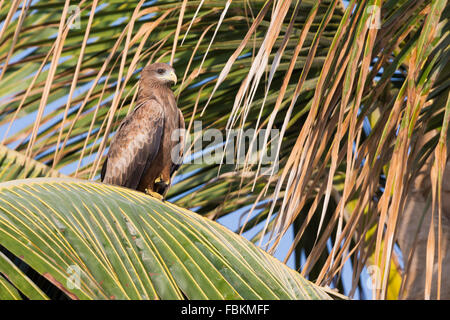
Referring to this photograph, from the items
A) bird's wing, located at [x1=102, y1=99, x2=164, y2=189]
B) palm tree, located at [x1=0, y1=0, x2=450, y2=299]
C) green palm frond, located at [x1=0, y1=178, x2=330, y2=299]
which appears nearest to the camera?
green palm frond, located at [x1=0, y1=178, x2=330, y2=299]

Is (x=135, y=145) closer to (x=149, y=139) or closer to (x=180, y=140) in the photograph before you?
(x=149, y=139)

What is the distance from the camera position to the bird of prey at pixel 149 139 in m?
4.20

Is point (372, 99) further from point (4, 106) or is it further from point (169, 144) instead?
point (4, 106)

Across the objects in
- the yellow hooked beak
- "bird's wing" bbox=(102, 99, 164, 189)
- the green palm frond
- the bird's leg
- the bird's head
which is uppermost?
the bird's head

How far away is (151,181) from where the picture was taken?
441cm

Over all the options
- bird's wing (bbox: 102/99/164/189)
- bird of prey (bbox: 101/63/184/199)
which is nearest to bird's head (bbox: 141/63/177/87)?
bird of prey (bbox: 101/63/184/199)

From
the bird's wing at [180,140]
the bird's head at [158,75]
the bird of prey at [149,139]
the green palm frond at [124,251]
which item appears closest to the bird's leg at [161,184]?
the bird of prey at [149,139]

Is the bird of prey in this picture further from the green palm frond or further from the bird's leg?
the green palm frond

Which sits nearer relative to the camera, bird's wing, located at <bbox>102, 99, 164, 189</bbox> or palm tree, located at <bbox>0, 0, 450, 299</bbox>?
palm tree, located at <bbox>0, 0, 450, 299</bbox>

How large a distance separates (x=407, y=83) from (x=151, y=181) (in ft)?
7.80

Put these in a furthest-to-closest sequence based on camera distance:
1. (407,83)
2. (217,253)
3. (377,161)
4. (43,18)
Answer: (43,18)
(377,161)
(407,83)
(217,253)

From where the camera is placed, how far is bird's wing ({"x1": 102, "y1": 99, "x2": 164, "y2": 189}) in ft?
13.7
